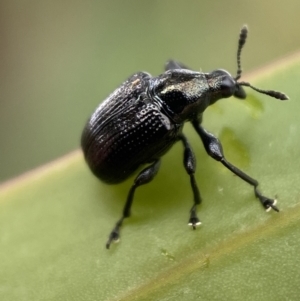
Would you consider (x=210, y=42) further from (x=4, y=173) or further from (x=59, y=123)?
(x=4, y=173)

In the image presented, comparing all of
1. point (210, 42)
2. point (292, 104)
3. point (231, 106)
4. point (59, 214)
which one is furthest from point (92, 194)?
point (210, 42)

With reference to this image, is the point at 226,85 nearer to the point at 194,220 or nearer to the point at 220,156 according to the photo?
the point at 220,156

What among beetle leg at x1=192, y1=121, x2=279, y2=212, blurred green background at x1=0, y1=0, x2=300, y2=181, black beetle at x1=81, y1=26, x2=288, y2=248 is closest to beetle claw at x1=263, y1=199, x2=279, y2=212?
beetle leg at x1=192, y1=121, x2=279, y2=212

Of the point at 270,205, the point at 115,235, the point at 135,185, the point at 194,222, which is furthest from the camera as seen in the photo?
the point at 135,185

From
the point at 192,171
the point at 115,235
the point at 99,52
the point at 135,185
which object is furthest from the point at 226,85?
the point at 99,52

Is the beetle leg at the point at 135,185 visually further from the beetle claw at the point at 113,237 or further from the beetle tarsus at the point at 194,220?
the beetle tarsus at the point at 194,220

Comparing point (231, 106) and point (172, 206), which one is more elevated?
point (231, 106)
